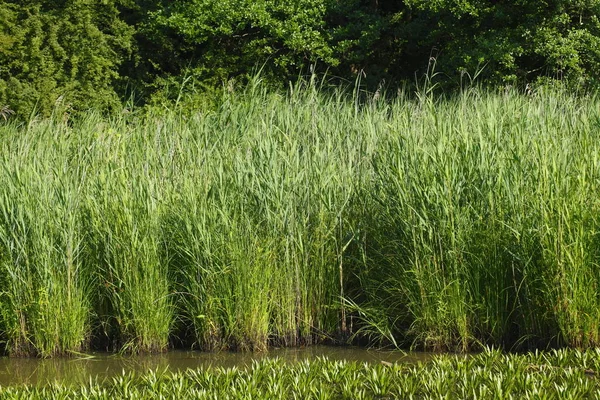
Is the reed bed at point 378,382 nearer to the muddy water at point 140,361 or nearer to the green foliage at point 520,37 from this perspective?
the muddy water at point 140,361

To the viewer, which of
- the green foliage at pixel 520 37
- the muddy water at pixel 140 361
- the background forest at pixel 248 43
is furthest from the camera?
the background forest at pixel 248 43

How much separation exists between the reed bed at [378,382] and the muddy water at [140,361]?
1.38 feet

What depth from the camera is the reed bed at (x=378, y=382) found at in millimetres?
5055

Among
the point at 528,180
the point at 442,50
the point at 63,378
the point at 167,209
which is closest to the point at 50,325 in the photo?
the point at 63,378

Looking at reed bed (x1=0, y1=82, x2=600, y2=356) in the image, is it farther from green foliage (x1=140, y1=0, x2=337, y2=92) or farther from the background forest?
green foliage (x1=140, y1=0, x2=337, y2=92)

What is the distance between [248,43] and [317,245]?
38.3 feet

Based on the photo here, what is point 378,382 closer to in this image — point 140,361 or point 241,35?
point 140,361

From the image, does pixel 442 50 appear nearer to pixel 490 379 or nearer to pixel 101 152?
pixel 101 152

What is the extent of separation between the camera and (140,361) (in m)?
6.49

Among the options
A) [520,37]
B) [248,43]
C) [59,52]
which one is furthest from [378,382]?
[59,52]

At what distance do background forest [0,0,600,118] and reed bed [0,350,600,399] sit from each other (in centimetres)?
980

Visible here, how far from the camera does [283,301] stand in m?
6.83

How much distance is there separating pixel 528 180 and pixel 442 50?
33.4 feet

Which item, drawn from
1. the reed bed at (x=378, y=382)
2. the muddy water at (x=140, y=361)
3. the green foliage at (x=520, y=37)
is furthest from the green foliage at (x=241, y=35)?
the reed bed at (x=378, y=382)
